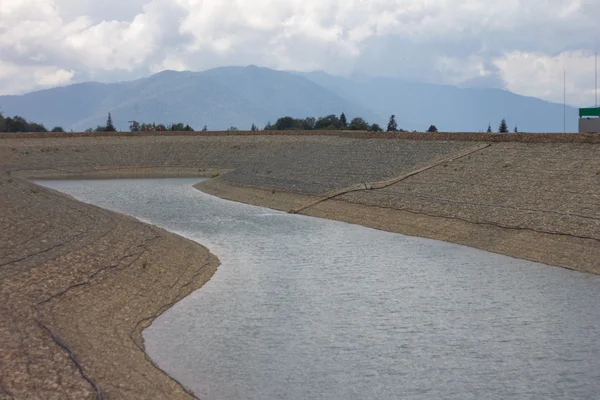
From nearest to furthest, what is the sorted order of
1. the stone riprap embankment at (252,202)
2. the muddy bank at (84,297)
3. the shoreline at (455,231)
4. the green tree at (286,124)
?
the muddy bank at (84,297) → the stone riprap embankment at (252,202) → the shoreline at (455,231) → the green tree at (286,124)

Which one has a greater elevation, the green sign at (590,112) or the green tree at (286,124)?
the green tree at (286,124)

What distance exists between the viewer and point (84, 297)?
64.9 ft

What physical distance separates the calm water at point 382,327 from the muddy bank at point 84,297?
816 millimetres

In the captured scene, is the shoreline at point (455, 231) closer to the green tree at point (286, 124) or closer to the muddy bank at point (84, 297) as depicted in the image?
the muddy bank at point (84, 297)

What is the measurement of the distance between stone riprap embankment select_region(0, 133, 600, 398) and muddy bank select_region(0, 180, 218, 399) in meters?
0.05

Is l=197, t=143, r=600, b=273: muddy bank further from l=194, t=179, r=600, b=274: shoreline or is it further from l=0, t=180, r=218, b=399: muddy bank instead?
l=0, t=180, r=218, b=399: muddy bank

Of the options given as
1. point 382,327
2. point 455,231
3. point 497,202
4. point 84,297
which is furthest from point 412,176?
point 84,297

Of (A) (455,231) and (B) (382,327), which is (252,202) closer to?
(A) (455,231)

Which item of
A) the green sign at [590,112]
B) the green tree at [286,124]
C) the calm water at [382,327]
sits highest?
the green tree at [286,124]

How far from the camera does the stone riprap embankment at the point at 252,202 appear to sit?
15141 millimetres

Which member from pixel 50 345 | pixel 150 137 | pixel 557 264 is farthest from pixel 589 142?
pixel 150 137

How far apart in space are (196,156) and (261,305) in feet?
218

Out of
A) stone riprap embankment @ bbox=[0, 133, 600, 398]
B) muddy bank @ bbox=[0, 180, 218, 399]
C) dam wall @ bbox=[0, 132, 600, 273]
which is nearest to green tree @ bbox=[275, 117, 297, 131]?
dam wall @ bbox=[0, 132, 600, 273]

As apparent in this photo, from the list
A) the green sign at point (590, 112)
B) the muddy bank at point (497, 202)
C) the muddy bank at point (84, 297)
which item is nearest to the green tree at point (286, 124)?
the muddy bank at point (497, 202)
